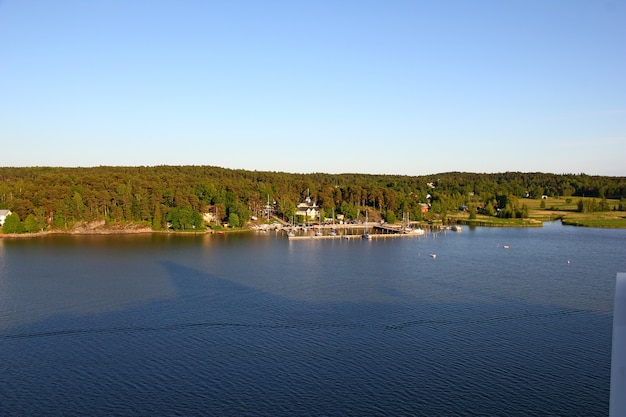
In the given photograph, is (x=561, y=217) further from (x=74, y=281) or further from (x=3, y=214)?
(x=3, y=214)

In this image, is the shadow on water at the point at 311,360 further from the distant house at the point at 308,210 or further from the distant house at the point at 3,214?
the distant house at the point at 308,210

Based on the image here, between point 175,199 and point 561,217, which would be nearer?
point 175,199

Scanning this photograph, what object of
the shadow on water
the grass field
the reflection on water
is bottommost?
the shadow on water

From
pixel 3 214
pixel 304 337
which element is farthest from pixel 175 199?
pixel 304 337

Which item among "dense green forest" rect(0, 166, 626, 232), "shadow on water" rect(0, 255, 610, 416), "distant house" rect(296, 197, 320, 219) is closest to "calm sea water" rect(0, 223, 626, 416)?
"shadow on water" rect(0, 255, 610, 416)

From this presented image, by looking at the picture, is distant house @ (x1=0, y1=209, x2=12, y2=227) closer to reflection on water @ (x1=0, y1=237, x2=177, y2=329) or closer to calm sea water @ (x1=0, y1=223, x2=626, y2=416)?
reflection on water @ (x1=0, y1=237, x2=177, y2=329)

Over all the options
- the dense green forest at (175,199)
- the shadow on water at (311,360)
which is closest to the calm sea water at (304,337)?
the shadow on water at (311,360)

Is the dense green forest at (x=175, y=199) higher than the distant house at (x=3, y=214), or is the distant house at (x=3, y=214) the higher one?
the dense green forest at (x=175, y=199)

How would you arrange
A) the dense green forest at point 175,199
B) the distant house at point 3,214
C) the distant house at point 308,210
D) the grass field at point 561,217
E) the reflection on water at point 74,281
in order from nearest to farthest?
the reflection on water at point 74,281 → the distant house at point 3,214 → the dense green forest at point 175,199 → the grass field at point 561,217 → the distant house at point 308,210

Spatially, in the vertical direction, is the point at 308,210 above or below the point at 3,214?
above
